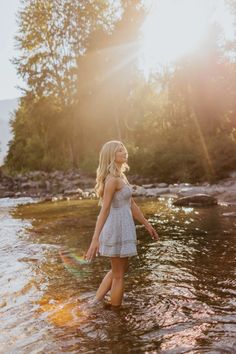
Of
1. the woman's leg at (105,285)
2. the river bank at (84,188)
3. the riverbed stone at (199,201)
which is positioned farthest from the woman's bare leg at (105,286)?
the river bank at (84,188)

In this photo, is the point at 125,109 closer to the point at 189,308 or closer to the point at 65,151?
the point at 65,151

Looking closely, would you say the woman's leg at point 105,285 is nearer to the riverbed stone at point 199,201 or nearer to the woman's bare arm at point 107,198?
the woman's bare arm at point 107,198

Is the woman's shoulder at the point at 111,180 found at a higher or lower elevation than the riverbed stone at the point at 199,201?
higher

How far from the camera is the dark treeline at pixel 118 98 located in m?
31.6

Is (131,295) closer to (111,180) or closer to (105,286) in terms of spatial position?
(105,286)

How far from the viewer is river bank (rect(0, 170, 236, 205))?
20.6 metres

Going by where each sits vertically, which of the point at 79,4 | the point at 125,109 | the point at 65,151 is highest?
the point at 79,4

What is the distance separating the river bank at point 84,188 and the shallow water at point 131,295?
7.85 meters

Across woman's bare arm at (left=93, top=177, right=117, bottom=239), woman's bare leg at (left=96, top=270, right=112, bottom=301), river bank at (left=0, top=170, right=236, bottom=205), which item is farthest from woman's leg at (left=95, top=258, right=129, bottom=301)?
river bank at (left=0, top=170, right=236, bottom=205)

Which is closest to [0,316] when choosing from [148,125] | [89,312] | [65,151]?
[89,312]

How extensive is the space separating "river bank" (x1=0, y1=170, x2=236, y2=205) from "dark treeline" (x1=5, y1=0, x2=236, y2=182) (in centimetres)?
218

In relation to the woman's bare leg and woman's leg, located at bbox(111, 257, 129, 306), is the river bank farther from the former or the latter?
woman's leg, located at bbox(111, 257, 129, 306)

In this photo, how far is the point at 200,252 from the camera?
9.46 metres

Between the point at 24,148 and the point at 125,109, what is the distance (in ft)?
46.3
